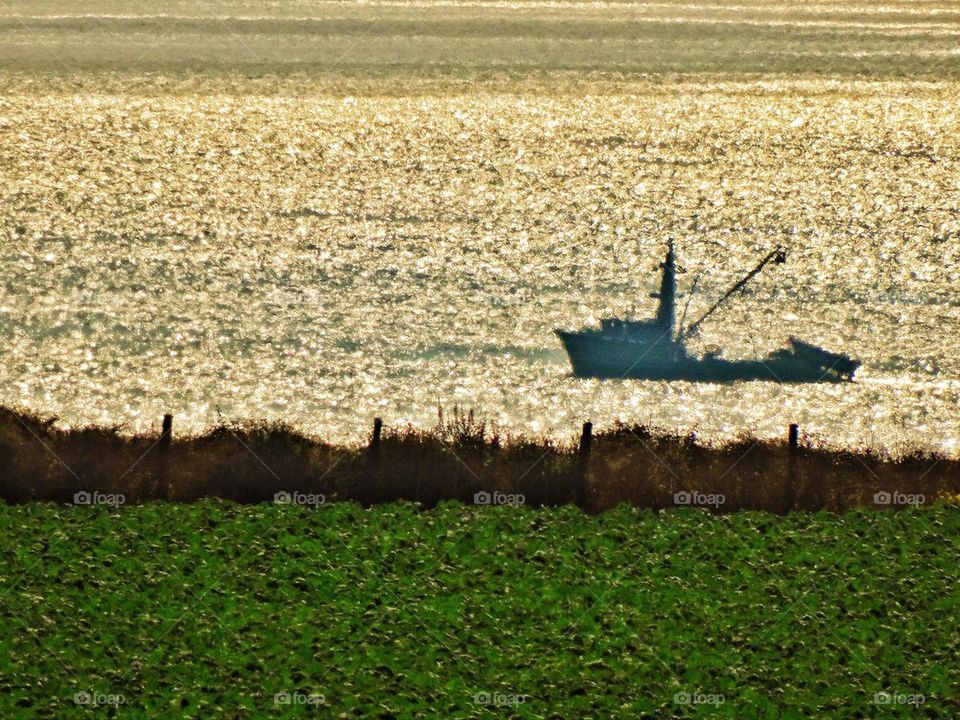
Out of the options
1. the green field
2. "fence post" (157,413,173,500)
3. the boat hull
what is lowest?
the green field

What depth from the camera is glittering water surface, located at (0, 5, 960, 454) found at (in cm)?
1350

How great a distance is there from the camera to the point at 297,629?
1102 centimetres

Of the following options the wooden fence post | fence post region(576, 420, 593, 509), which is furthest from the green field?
the wooden fence post

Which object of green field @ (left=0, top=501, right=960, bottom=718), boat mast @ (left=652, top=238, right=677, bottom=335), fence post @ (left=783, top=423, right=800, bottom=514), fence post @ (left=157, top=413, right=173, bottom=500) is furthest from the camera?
boat mast @ (left=652, top=238, right=677, bottom=335)

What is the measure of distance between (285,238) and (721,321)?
188 inches

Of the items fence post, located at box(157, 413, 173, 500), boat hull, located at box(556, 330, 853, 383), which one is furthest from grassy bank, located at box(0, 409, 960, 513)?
boat hull, located at box(556, 330, 853, 383)

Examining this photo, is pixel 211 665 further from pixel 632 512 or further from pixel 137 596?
pixel 632 512

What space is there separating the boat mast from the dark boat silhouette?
1 centimetres

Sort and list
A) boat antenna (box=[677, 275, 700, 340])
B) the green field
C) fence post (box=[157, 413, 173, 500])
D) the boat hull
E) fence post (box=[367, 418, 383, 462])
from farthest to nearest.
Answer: boat antenna (box=[677, 275, 700, 340])
the boat hull
fence post (box=[367, 418, 383, 462])
fence post (box=[157, 413, 173, 500])
the green field

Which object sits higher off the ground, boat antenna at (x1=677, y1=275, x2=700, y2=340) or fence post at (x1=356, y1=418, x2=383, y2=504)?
boat antenna at (x1=677, y1=275, x2=700, y2=340)

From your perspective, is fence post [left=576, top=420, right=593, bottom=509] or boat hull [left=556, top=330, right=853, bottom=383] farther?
boat hull [left=556, top=330, right=853, bottom=383]

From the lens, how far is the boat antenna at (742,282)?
14.1 meters

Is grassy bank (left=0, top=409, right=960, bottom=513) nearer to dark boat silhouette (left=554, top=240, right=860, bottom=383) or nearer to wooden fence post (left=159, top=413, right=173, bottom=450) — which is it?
wooden fence post (left=159, top=413, right=173, bottom=450)

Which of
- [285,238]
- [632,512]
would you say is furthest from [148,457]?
[632,512]
